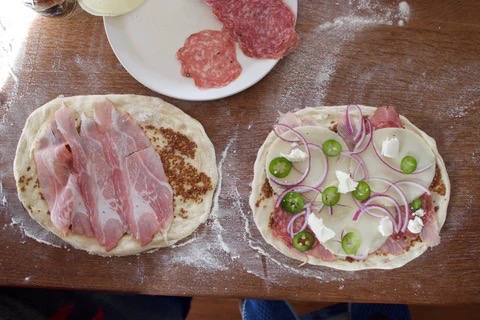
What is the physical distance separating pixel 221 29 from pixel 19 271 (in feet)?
3.84

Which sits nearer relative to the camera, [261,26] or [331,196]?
[331,196]

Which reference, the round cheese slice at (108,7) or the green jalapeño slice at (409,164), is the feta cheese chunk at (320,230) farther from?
the round cheese slice at (108,7)

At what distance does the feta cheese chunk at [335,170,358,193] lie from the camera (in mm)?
2010

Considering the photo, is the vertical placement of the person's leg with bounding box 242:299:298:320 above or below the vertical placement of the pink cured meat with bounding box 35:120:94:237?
below

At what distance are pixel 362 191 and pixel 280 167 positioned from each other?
30 cm

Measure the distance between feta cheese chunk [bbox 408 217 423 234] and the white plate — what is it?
0.75 m

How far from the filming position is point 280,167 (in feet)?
6.69

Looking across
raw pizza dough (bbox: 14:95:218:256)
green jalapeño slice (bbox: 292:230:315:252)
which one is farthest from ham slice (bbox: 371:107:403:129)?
raw pizza dough (bbox: 14:95:218:256)

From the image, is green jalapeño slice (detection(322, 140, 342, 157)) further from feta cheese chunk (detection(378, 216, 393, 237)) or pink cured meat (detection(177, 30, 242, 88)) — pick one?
pink cured meat (detection(177, 30, 242, 88))

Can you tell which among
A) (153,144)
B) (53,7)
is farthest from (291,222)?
(53,7)

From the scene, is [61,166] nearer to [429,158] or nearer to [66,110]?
[66,110]

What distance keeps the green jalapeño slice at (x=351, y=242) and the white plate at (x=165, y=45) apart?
65 centimetres

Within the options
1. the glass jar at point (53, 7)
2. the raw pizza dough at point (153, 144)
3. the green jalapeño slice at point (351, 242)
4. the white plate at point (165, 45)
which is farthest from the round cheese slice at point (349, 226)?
the glass jar at point (53, 7)

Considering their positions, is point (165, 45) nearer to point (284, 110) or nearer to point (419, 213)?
point (284, 110)
